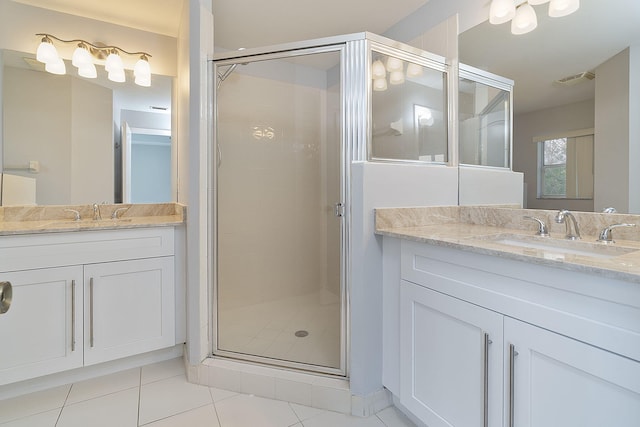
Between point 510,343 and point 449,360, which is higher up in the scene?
point 510,343

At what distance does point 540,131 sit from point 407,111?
69cm

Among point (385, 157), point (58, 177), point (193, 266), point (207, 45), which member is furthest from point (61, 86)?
point (385, 157)

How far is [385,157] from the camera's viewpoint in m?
1.63

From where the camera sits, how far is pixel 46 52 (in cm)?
196

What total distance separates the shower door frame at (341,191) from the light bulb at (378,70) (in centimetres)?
16

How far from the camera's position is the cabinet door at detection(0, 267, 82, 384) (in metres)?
1.52

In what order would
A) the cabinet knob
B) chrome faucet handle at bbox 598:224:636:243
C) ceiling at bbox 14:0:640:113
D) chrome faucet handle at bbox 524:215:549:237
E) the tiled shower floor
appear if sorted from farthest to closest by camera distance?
the tiled shower floor, chrome faucet handle at bbox 524:215:549:237, ceiling at bbox 14:0:640:113, chrome faucet handle at bbox 598:224:636:243, the cabinet knob

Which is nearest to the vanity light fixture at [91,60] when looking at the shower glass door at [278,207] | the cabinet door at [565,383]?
the shower glass door at [278,207]

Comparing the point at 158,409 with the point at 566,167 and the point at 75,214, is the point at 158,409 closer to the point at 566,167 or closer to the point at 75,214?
the point at 75,214

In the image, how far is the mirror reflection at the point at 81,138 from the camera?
1.93 m


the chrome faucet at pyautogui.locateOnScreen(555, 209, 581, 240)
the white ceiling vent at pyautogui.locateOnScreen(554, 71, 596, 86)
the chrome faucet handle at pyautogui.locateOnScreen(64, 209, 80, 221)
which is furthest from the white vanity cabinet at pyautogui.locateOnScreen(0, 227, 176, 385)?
the white ceiling vent at pyautogui.locateOnScreen(554, 71, 596, 86)

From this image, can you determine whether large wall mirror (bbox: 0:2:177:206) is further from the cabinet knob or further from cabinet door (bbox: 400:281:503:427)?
cabinet door (bbox: 400:281:503:427)

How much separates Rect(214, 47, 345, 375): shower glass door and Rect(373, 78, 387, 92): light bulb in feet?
1.21

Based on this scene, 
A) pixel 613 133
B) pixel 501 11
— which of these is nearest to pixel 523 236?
pixel 613 133
